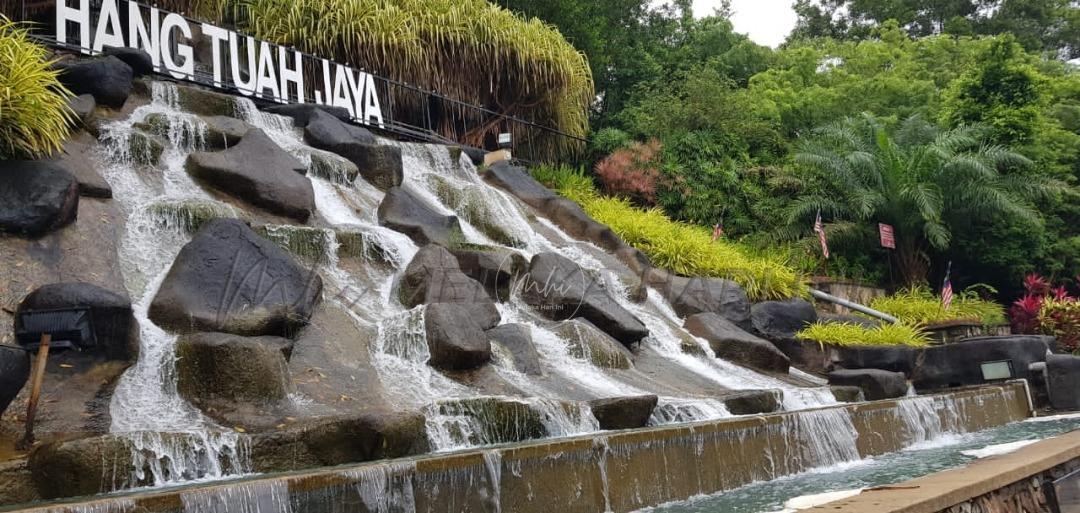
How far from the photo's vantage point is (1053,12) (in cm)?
3472

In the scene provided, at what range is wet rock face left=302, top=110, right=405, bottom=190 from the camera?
11969mm

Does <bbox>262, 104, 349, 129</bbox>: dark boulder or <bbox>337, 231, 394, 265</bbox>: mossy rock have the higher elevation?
<bbox>262, 104, 349, 129</bbox>: dark boulder

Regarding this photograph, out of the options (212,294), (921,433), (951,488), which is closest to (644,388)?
(921,433)

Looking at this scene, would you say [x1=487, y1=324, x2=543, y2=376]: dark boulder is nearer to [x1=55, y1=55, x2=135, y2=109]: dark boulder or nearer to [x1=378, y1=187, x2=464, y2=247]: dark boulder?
[x1=378, y1=187, x2=464, y2=247]: dark boulder

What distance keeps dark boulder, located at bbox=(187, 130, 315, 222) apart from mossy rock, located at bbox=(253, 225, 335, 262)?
70cm

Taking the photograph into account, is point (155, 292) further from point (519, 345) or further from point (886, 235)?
point (886, 235)

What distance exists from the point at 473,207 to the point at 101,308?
6753mm

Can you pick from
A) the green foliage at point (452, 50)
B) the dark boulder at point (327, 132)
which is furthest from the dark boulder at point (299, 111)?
the green foliage at point (452, 50)

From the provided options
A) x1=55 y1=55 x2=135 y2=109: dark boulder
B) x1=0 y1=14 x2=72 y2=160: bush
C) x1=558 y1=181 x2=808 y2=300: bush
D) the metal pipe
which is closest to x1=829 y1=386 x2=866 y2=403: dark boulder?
x1=558 y1=181 x2=808 y2=300: bush

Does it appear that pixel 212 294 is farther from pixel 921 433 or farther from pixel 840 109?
pixel 840 109

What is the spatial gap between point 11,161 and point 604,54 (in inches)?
722

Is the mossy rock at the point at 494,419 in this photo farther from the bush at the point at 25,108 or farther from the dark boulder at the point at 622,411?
the bush at the point at 25,108

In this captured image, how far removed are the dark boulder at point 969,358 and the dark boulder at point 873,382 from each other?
1.52 metres

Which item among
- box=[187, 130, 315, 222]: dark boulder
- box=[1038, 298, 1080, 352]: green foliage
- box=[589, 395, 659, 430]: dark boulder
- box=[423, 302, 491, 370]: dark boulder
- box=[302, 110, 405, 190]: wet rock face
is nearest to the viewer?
box=[589, 395, 659, 430]: dark boulder
